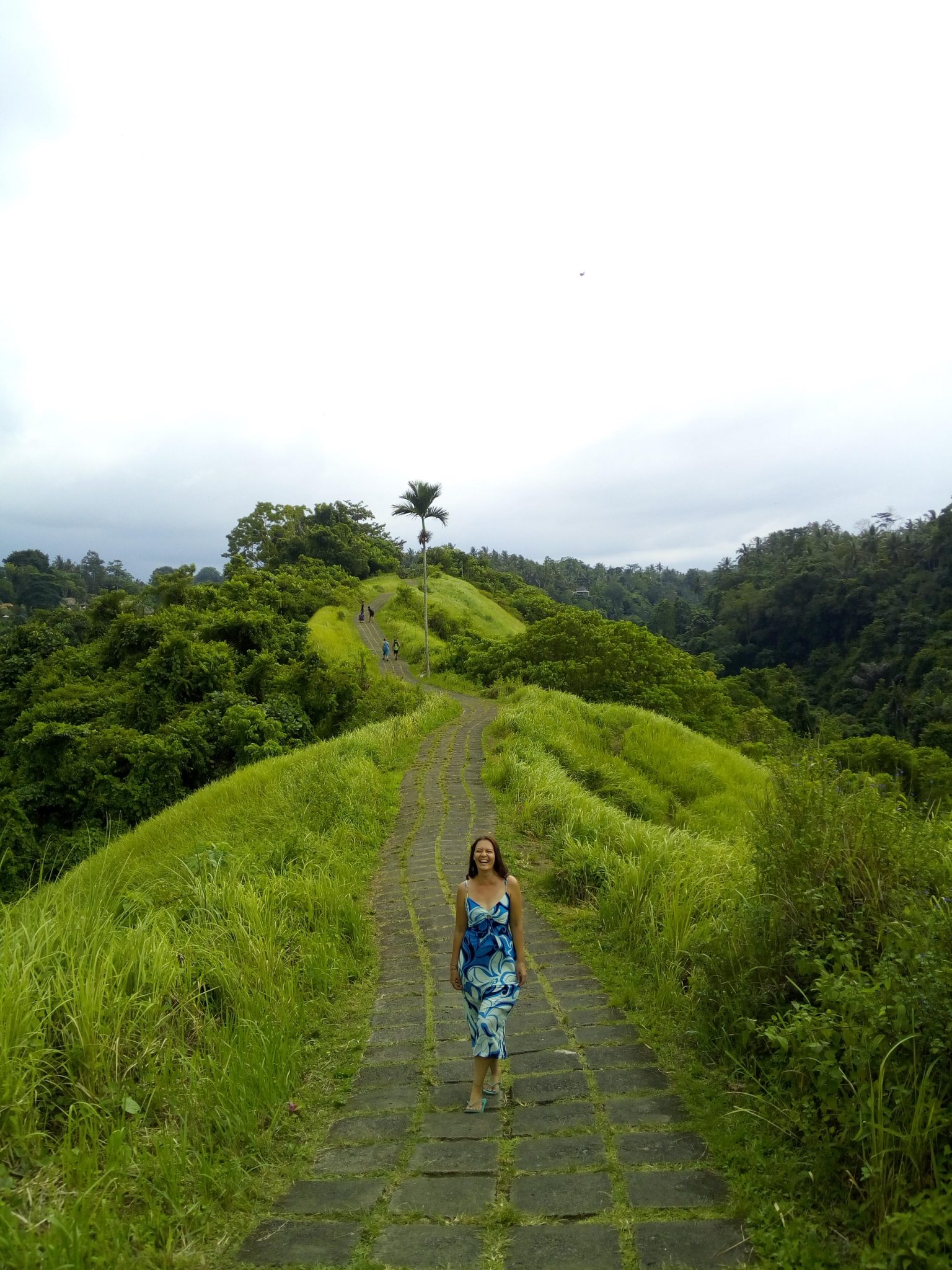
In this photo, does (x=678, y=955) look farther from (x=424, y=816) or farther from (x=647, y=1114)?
(x=424, y=816)

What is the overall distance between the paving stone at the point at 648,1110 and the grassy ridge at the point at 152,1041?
1459mm

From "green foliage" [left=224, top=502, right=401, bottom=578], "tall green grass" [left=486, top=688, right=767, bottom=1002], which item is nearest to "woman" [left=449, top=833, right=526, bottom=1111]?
"tall green grass" [left=486, top=688, right=767, bottom=1002]

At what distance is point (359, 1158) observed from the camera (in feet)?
10.0

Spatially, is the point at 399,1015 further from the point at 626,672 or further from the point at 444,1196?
the point at 626,672

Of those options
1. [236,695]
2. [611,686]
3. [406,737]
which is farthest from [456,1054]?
[611,686]

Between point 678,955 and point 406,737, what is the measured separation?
10916 mm

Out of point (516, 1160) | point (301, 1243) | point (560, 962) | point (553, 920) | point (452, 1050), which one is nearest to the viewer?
point (301, 1243)

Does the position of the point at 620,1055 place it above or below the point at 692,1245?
below

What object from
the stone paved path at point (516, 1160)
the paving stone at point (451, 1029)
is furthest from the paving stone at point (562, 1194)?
the paving stone at point (451, 1029)

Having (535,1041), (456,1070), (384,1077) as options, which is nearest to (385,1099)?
(384,1077)

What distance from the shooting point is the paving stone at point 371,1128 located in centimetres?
320

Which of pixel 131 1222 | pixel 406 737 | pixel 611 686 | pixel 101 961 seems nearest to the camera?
pixel 131 1222

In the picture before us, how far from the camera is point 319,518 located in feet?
215

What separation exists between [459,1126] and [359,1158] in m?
0.43
